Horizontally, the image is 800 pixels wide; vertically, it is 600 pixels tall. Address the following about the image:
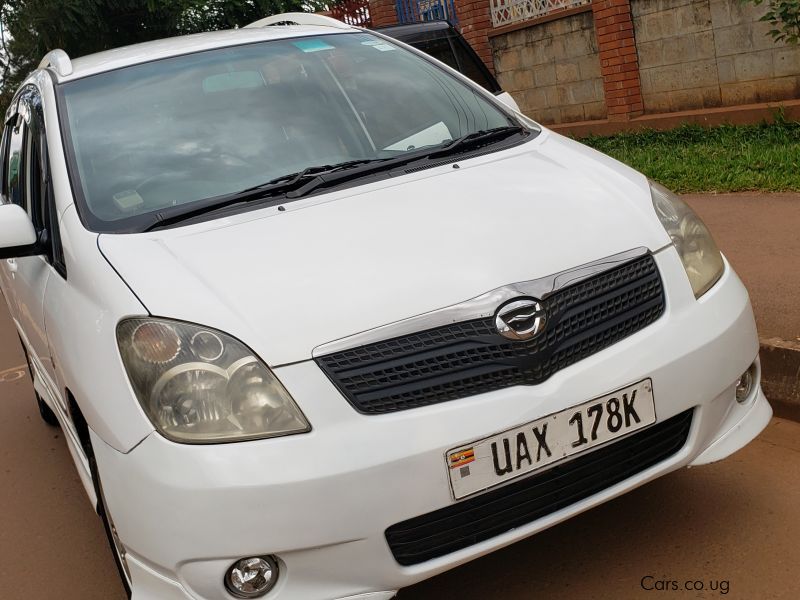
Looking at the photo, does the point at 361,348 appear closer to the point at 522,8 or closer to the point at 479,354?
the point at 479,354

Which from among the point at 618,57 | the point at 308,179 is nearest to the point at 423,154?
the point at 308,179

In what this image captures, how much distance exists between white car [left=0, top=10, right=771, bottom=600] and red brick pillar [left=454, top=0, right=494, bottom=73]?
31.0ft

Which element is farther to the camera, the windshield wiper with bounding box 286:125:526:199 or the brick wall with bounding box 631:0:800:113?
the brick wall with bounding box 631:0:800:113

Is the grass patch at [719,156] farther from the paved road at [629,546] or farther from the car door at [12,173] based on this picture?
the car door at [12,173]

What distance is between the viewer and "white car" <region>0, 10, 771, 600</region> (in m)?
2.50

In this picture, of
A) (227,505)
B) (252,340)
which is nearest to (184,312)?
(252,340)

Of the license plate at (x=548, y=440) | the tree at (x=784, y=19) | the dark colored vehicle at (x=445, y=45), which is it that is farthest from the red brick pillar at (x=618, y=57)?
the license plate at (x=548, y=440)

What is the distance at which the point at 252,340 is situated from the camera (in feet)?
8.45

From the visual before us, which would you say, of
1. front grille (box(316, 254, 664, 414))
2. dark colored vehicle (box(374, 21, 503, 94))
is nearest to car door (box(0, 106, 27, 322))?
front grille (box(316, 254, 664, 414))

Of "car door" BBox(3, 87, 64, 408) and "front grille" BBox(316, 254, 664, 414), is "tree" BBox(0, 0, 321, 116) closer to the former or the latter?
"car door" BBox(3, 87, 64, 408)

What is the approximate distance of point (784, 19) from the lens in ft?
26.7

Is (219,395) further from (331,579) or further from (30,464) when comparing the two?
(30,464)

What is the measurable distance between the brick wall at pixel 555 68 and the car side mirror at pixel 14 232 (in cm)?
864

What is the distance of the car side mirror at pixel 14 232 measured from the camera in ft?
10.8
